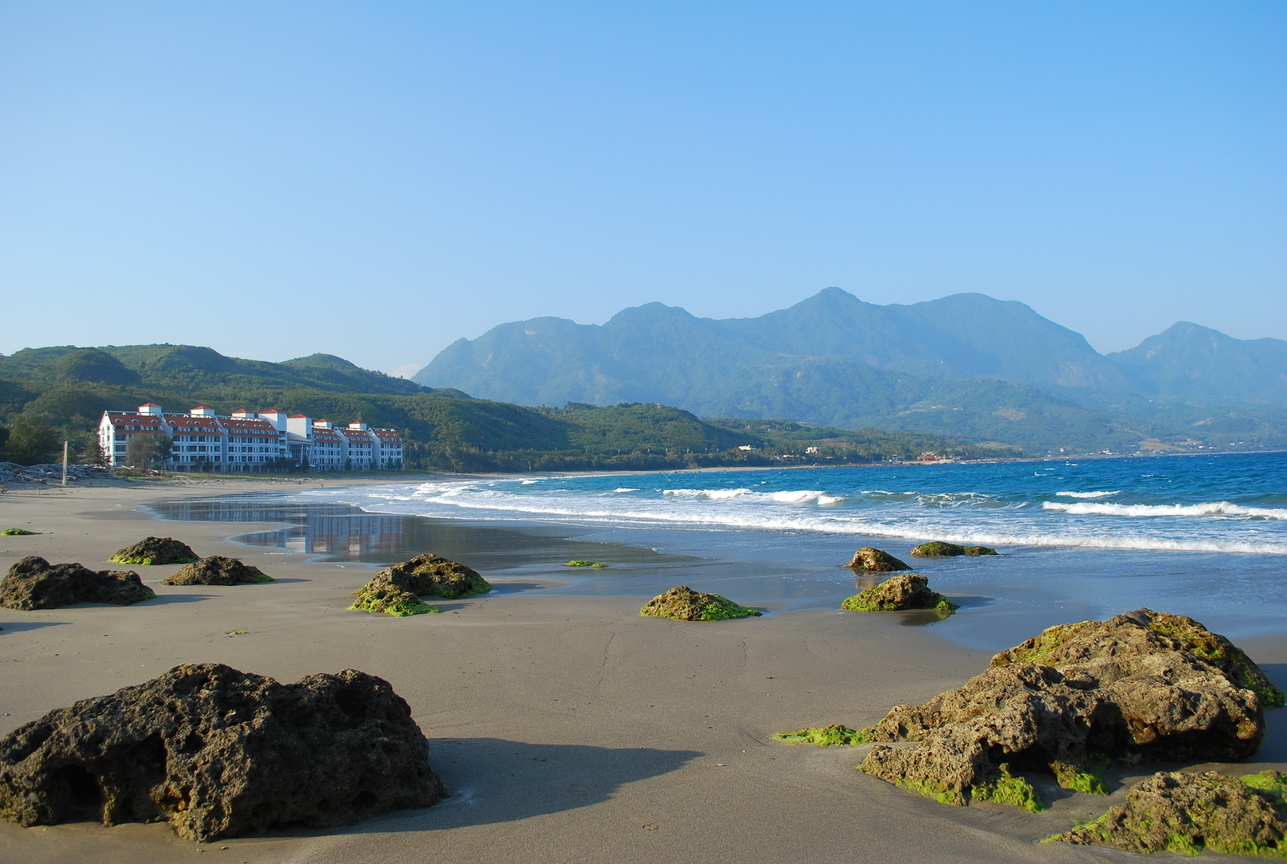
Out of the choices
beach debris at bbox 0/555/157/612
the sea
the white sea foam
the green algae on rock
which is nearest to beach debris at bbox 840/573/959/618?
the sea

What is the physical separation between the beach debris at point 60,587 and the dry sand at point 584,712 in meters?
0.23

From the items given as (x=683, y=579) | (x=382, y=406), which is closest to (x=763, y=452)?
(x=382, y=406)

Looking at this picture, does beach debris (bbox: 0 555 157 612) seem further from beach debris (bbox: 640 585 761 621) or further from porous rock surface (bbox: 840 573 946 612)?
porous rock surface (bbox: 840 573 946 612)

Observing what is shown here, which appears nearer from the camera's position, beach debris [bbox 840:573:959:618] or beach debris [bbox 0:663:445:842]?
beach debris [bbox 0:663:445:842]

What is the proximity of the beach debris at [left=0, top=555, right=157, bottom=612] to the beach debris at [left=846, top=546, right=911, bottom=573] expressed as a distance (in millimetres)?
10881

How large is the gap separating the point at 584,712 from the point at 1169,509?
28222mm

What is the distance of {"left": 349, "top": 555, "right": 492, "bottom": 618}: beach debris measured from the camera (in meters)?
10.0

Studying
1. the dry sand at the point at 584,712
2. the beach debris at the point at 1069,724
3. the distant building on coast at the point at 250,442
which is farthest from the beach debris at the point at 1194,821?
the distant building on coast at the point at 250,442

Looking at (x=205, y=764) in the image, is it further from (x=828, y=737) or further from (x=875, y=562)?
(x=875, y=562)

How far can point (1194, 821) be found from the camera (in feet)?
11.8

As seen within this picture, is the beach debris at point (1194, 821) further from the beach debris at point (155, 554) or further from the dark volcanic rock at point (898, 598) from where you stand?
the beach debris at point (155, 554)

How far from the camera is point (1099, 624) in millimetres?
6469

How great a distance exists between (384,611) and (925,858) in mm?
7786

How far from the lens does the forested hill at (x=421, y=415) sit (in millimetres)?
115731
